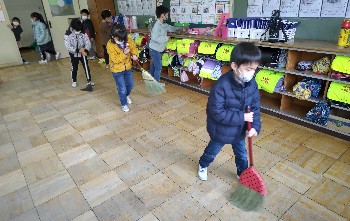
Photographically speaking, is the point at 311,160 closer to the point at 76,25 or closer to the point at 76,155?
the point at 76,155

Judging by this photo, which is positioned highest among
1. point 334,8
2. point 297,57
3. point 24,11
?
point 24,11

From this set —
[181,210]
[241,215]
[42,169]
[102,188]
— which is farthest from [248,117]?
[42,169]

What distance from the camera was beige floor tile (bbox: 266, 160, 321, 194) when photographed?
7.04 feet

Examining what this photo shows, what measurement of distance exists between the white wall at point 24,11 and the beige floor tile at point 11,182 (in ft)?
26.7

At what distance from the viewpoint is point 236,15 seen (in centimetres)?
383

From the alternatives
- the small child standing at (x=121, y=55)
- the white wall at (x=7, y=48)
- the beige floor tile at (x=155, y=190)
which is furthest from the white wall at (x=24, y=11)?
the beige floor tile at (x=155, y=190)

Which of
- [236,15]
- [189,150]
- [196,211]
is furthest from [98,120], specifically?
[236,15]

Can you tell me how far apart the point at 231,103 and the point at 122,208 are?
1.21 metres

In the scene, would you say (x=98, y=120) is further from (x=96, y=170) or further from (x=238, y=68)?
(x=238, y=68)

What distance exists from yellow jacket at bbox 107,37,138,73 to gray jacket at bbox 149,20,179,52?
30.9 inches

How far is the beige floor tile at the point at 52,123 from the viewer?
3357mm

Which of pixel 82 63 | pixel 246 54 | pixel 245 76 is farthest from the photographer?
pixel 82 63

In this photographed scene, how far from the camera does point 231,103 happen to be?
1.78m

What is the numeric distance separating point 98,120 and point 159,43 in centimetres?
174
